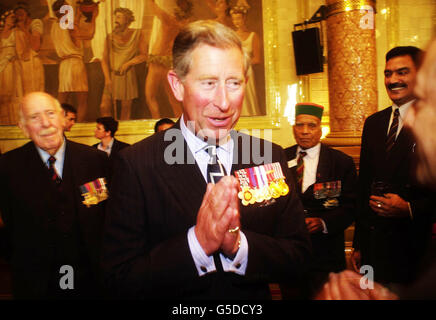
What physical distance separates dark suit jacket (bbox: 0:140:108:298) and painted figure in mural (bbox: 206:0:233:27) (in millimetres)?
6721

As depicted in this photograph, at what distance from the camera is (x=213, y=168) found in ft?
4.92

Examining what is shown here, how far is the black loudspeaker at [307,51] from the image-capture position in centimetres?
741

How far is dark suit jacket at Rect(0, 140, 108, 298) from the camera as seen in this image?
2295mm

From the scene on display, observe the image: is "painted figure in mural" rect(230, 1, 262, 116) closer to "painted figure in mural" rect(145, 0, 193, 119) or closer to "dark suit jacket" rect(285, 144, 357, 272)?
"painted figure in mural" rect(145, 0, 193, 119)

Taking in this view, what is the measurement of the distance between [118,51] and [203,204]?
25.9ft

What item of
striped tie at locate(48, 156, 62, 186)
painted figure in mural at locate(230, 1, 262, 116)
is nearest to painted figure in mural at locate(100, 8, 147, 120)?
painted figure in mural at locate(230, 1, 262, 116)

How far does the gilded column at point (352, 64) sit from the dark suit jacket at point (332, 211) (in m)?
2.80

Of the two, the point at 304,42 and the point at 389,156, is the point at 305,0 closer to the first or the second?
the point at 304,42

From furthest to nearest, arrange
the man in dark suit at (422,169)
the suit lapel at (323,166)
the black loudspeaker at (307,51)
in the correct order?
the black loudspeaker at (307,51), the suit lapel at (323,166), the man in dark suit at (422,169)

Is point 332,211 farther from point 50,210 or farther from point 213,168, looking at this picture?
point 50,210

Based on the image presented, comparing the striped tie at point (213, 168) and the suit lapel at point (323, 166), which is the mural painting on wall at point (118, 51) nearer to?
the suit lapel at point (323, 166)

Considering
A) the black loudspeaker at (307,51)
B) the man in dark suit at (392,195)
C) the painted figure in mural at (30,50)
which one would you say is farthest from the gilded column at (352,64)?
the painted figure in mural at (30,50)

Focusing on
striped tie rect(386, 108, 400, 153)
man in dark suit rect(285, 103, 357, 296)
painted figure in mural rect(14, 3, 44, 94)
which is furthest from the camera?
painted figure in mural rect(14, 3, 44, 94)

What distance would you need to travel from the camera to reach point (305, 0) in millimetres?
8172
